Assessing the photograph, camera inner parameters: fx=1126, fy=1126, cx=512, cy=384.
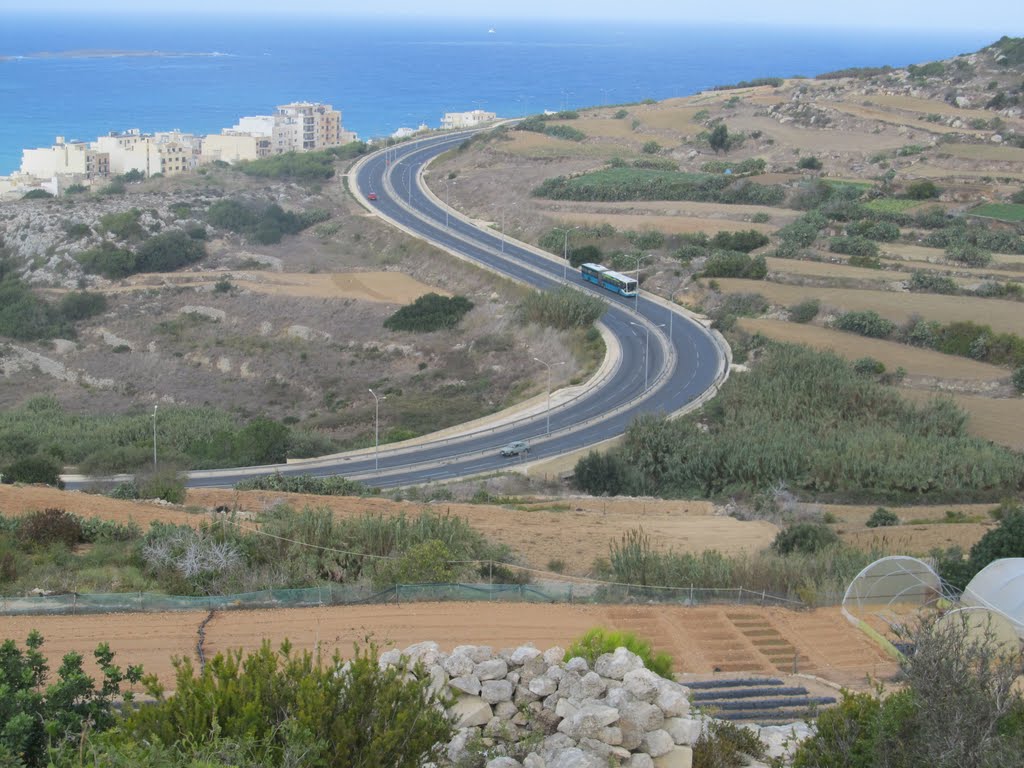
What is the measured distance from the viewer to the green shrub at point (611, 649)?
1520 cm

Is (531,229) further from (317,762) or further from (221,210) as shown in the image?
(317,762)

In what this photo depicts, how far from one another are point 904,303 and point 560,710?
166 ft

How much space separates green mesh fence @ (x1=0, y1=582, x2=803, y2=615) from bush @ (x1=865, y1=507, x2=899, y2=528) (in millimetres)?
11313

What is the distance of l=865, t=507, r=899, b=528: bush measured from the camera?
3441cm

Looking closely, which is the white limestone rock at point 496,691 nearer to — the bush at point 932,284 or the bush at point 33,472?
the bush at point 33,472

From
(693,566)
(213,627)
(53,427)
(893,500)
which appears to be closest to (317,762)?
(213,627)

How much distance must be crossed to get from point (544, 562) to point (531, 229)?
56.7 m

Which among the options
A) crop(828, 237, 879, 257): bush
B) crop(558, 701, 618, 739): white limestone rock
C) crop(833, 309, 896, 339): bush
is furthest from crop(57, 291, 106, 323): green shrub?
crop(558, 701, 618, 739): white limestone rock

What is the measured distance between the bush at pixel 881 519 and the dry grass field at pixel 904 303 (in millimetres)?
22720

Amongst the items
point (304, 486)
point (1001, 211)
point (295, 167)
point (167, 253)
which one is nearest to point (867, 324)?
point (1001, 211)

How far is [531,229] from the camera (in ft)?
270

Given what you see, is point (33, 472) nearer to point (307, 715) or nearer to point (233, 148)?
point (307, 715)

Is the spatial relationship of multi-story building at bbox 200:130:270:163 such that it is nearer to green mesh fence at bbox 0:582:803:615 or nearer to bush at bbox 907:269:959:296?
bush at bbox 907:269:959:296

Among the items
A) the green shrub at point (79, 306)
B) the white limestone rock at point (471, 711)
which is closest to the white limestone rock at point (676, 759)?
the white limestone rock at point (471, 711)
